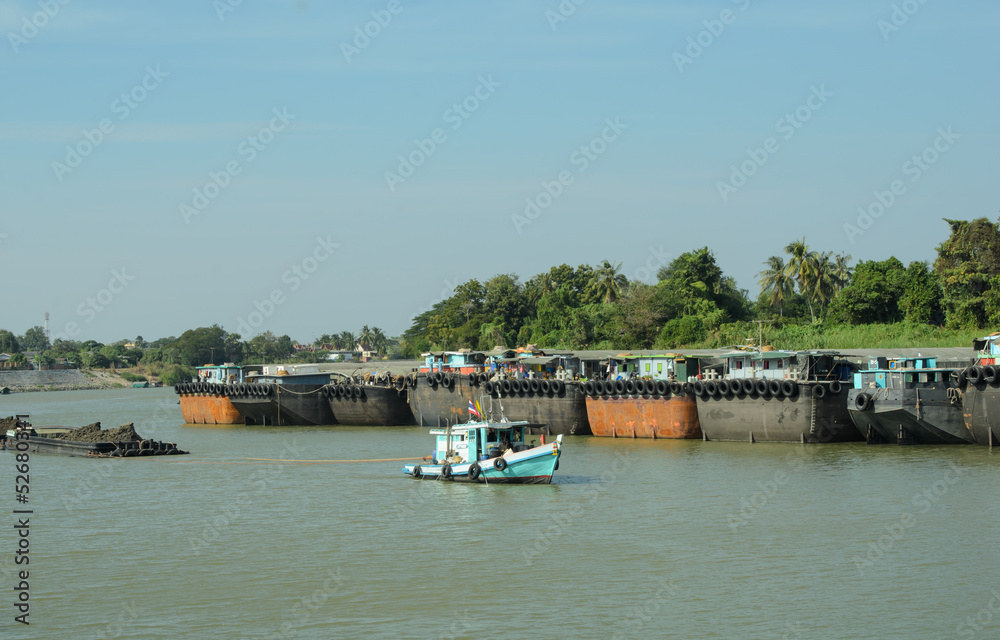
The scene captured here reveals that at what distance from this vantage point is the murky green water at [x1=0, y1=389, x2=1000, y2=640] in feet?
60.0

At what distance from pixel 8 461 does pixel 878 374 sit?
37.1 meters

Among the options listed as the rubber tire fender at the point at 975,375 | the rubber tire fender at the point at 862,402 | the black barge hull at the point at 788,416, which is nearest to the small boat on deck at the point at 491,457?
the black barge hull at the point at 788,416

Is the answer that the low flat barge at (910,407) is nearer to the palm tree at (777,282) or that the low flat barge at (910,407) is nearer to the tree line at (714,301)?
the tree line at (714,301)

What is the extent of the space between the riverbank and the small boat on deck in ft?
502

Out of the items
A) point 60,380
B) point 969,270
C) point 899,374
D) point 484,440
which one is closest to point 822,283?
point 969,270

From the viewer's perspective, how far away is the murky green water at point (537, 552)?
18281 millimetres

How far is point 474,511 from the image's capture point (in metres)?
27.5

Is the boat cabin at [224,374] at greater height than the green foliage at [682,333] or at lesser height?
lesser

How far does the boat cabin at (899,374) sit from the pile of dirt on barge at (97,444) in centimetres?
2877

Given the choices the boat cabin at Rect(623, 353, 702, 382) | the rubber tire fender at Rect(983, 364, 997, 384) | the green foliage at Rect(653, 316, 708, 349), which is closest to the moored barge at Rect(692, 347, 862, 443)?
the boat cabin at Rect(623, 353, 702, 382)

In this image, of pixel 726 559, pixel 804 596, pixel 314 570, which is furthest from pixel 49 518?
pixel 804 596

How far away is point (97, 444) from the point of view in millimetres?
43125

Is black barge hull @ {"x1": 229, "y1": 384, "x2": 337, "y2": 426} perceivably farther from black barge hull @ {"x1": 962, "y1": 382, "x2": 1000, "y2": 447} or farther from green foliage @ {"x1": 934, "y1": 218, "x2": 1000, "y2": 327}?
green foliage @ {"x1": 934, "y1": 218, "x2": 1000, "y2": 327}

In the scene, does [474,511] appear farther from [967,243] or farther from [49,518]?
[967,243]
